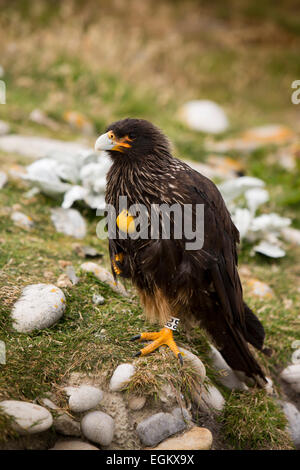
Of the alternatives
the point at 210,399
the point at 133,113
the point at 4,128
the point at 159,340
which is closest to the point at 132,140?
the point at 159,340

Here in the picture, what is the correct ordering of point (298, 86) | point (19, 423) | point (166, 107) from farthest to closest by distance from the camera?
point (298, 86) → point (166, 107) → point (19, 423)

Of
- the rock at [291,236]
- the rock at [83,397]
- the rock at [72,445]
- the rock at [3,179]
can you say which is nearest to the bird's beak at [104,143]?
the rock at [83,397]

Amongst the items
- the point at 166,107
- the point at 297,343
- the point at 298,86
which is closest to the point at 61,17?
the point at 166,107

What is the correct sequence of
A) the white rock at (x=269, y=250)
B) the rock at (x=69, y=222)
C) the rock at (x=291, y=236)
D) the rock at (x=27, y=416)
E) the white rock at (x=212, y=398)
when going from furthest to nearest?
the rock at (x=291, y=236) → the white rock at (x=269, y=250) → the rock at (x=69, y=222) → the white rock at (x=212, y=398) → the rock at (x=27, y=416)

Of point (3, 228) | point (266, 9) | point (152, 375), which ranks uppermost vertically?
point (266, 9)

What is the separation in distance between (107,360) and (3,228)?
166 cm

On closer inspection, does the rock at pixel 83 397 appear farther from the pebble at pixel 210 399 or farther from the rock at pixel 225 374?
the rock at pixel 225 374

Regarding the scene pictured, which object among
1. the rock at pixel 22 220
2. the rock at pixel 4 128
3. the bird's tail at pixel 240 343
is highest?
the rock at pixel 4 128

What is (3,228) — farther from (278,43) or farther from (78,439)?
(278,43)

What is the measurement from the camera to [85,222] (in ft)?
14.9

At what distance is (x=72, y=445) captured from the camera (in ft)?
Result: 8.24

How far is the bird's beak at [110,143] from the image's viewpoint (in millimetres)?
2959

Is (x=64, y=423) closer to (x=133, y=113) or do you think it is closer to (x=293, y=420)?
(x=293, y=420)

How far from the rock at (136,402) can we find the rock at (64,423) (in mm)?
281
